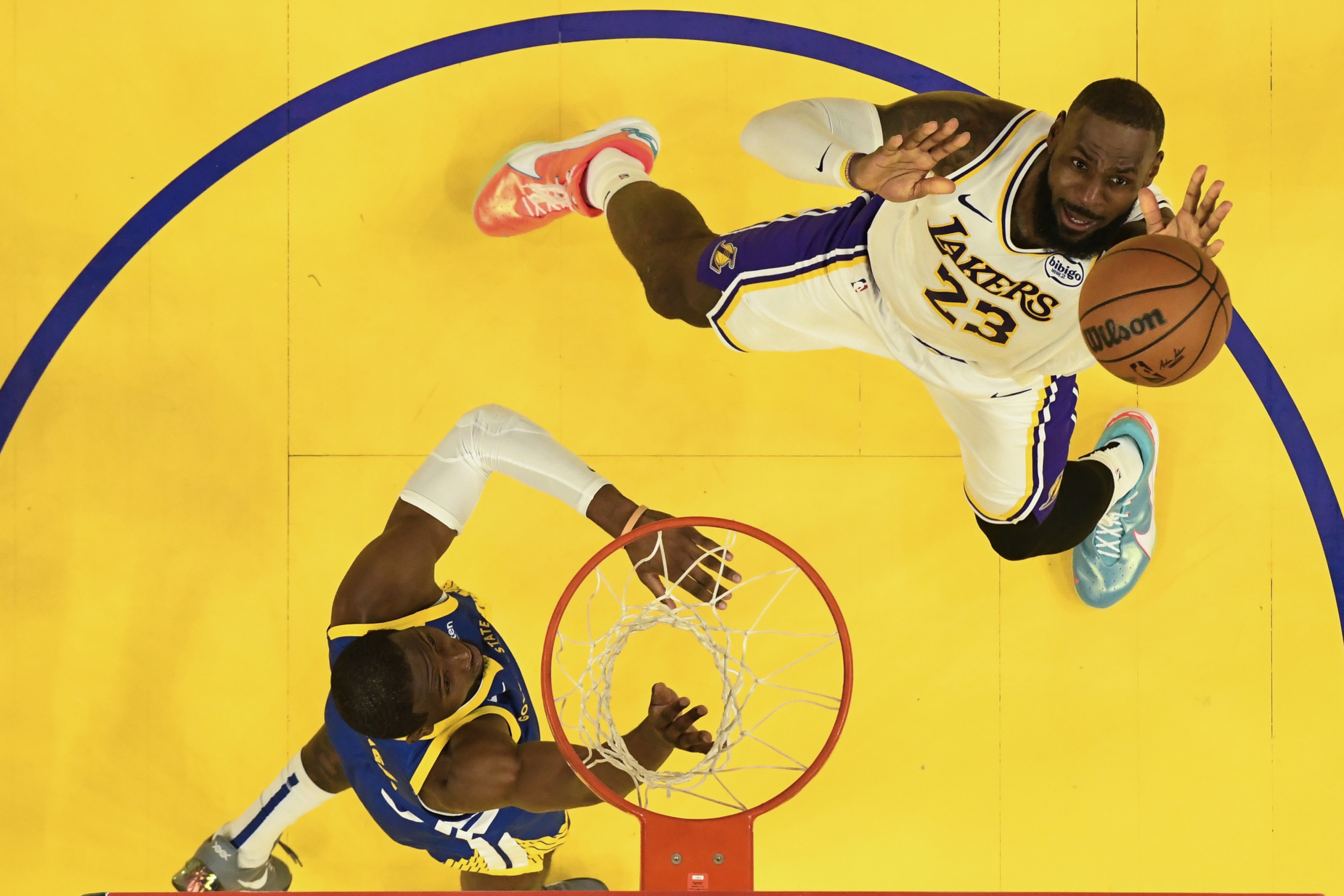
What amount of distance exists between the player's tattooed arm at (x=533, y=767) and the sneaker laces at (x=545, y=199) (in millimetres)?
1687

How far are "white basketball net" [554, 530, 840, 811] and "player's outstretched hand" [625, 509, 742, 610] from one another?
0.5 inches

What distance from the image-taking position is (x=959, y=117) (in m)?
2.58

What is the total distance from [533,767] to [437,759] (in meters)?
0.27

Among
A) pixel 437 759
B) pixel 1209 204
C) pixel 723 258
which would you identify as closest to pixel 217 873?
pixel 437 759

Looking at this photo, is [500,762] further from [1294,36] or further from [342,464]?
[1294,36]

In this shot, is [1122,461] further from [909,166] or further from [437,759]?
[437,759]

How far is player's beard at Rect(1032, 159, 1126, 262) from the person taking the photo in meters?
2.40

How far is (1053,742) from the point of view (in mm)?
3637

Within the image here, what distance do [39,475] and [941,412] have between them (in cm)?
310

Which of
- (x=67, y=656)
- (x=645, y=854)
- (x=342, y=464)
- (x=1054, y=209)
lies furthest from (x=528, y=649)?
(x=1054, y=209)

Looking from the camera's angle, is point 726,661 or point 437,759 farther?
point 726,661

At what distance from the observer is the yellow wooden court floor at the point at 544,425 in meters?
3.60

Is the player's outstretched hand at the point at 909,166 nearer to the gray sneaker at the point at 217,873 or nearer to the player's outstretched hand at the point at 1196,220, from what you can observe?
the player's outstretched hand at the point at 1196,220

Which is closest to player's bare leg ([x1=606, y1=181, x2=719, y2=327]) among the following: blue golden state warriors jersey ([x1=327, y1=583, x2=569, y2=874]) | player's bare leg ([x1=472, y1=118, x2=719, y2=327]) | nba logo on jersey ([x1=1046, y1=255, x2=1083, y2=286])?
player's bare leg ([x1=472, y1=118, x2=719, y2=327])
